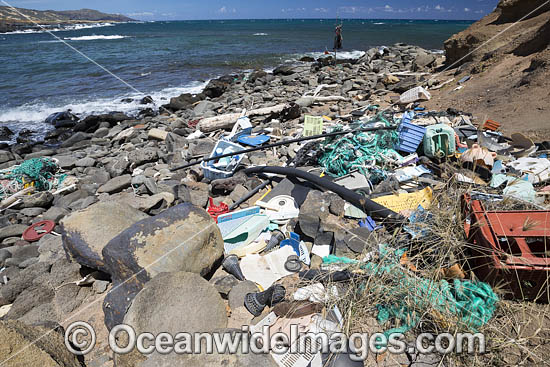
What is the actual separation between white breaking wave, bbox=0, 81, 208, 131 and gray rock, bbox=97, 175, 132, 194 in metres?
7.59

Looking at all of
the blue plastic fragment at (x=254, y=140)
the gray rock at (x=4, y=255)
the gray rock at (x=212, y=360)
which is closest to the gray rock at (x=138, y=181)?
the gray rock at (x=4, y=255)

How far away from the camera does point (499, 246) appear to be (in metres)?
2.04

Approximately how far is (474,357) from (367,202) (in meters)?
1.90

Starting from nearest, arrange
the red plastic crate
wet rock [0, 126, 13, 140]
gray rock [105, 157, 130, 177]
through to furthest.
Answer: the red plastic crate
gray rock [105, 157, 130, 177]
wet rock [0, 126, 13, 140]

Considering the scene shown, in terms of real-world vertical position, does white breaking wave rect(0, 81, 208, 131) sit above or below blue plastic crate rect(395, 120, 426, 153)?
below

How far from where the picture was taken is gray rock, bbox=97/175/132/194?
16.5 ft

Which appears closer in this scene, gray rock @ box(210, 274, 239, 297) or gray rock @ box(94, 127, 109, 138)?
gray rock @ box(210, 274, 239, 297)

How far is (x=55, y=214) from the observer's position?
462 cm

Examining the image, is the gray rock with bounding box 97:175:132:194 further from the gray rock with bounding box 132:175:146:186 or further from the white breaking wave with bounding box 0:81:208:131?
the white breaking wave with bounding box 0:81:208:131

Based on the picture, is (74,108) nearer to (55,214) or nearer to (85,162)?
(85,162)

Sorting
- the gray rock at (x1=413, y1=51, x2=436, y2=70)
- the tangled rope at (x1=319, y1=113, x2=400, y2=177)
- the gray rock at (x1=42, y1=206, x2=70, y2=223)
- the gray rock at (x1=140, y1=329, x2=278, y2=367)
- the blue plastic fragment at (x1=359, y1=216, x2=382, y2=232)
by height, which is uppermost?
the gray rock at (x1=413, y1=51, x2=436, y2=70)

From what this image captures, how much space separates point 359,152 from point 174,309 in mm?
3573

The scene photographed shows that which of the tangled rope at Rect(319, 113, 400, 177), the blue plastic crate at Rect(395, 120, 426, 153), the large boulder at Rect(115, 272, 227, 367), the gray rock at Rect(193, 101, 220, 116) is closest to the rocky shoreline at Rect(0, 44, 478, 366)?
the large boulder at Rect(115, 272, 227, 367)

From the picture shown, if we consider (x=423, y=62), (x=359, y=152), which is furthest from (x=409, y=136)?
(x=423, y=62)
